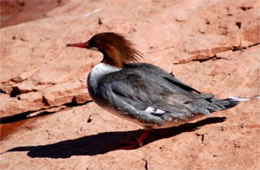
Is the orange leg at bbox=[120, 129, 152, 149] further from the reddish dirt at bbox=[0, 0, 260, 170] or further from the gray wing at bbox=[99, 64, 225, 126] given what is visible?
the gray wing at bbox=[99, 64, 225, 126]

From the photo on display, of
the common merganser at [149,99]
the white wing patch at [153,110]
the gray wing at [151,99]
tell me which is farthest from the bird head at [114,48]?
the white wing patch at [153,110]

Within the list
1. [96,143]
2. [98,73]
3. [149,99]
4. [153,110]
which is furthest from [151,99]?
[96,143]

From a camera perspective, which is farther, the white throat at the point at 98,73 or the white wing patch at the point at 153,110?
the white throat at the point at 98,73

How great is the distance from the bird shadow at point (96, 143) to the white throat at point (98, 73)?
2.30ft

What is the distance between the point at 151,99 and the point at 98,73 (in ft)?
2.58

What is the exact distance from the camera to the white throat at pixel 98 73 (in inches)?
226

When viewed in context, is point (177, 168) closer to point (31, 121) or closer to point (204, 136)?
point (204, 136)

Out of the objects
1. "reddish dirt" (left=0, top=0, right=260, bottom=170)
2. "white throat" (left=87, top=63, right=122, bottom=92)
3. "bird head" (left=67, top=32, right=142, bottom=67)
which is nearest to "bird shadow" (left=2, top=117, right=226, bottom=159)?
"reddish dirt" (left=0, top=0, right=260, bottom=170)

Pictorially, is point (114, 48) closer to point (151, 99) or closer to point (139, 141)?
point (151, 99)

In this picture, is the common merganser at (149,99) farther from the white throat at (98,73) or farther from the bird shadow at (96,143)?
the bird shadow at (96,143)

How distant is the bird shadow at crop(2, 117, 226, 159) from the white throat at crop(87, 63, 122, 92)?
2.30ft

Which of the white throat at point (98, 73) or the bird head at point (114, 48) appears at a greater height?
the bird head at point (114, 48)

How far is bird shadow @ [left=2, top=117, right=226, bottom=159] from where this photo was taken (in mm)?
5741

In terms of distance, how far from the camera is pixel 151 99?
17.7 feet
